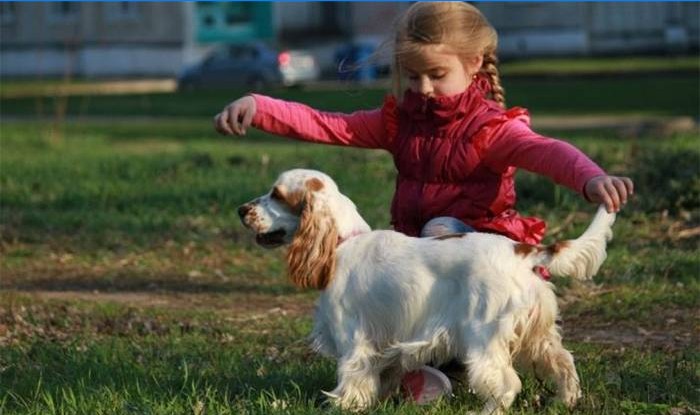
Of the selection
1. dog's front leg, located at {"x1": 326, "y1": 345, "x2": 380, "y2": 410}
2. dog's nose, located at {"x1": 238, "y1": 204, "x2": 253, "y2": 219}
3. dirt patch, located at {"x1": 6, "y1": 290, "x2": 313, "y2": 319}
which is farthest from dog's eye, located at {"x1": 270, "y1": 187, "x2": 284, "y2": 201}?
dirt patch, located at {"x1": 6, "y1": 290, "x2": 313, "y2": 319}

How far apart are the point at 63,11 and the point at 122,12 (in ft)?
7.42

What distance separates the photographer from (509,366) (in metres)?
4.98

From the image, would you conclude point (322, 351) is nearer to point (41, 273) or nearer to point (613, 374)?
point (613, 374)

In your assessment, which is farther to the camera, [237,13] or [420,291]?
[237,13]

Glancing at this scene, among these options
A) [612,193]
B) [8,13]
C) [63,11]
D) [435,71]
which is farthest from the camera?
[8,13]

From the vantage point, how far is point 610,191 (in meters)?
4.80

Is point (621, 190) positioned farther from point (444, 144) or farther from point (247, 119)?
point (247, 119)

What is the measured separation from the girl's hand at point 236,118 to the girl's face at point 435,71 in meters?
0.62

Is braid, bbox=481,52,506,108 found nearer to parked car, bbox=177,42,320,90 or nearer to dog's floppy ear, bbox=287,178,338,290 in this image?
dog's floppy ear, bbox=287,178,338,290

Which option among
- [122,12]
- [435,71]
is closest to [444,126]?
[435,71]

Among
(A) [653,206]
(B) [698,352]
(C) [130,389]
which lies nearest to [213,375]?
(C) [130,389]

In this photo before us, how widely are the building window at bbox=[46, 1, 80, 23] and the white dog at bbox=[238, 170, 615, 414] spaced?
49.3m

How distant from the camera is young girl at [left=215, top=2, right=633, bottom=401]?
5488mm

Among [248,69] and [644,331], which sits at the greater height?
[644,331]
